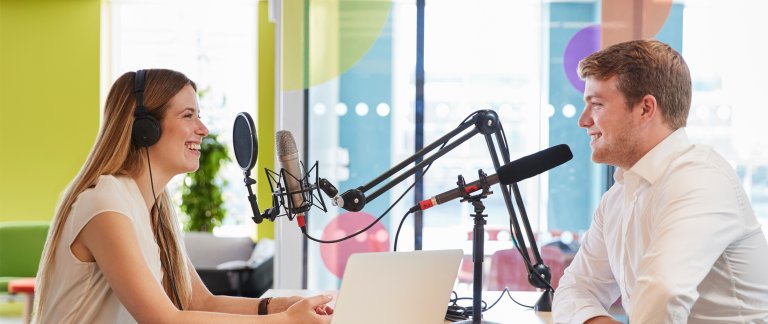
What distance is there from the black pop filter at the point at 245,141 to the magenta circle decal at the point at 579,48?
212cm

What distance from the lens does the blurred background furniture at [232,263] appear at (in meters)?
4.65

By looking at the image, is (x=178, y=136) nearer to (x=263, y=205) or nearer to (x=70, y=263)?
(x=70, y=263)

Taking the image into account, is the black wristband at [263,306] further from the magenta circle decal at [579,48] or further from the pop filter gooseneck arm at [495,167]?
the magenta circle decal at [579,48]

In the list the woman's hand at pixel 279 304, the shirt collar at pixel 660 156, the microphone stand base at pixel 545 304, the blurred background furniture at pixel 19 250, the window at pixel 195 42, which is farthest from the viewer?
the window at pixel 195 42

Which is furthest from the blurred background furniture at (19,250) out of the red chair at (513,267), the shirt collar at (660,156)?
the shirt collar at (660,156)

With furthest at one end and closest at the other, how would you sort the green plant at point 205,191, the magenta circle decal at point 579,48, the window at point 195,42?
1. the window at point 195,42
2. the green plant at point 205,191
3. the magenta circle decal at point 579,48

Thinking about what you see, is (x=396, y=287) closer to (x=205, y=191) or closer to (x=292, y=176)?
(x=292, y=176)

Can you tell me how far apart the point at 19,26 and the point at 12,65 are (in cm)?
31

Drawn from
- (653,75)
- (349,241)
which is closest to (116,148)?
(653,75)

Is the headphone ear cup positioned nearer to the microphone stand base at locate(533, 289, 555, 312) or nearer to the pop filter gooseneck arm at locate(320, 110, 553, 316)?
the pop filter gooseneck arm at locate(320, 110, 553, 316)

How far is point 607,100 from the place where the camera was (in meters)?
1.67

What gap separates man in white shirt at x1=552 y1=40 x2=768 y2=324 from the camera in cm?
132

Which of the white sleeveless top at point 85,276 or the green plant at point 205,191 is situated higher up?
the white sleeveless top at point 85,276

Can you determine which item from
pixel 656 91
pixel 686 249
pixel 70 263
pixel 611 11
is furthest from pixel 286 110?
pixel 686 249
